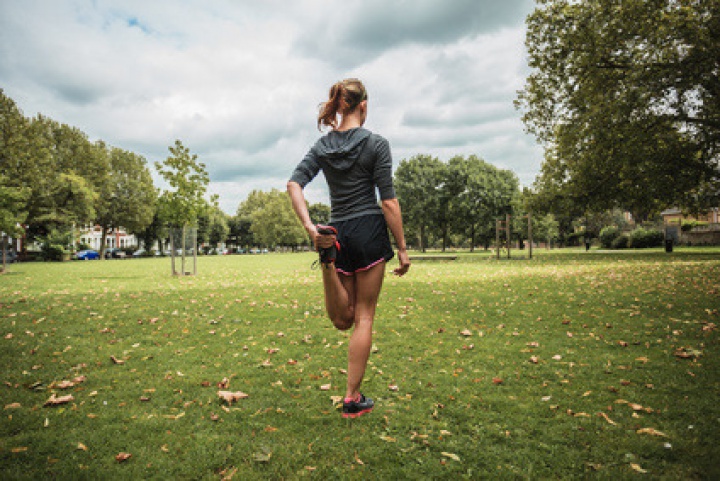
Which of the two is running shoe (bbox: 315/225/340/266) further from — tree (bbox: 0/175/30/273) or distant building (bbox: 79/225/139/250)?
distant building (bbox: 79/225/139/250)

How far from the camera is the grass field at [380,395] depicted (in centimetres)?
287

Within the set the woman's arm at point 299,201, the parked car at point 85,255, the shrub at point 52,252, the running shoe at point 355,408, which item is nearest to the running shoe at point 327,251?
the woman's arm at point 299,201

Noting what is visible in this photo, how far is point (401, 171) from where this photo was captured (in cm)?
5544

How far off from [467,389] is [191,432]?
9.25 ft

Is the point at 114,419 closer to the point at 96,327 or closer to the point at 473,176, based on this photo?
the point at 96,327

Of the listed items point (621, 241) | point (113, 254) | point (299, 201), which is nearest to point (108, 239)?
point (113, 254)

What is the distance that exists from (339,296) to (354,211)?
770mm

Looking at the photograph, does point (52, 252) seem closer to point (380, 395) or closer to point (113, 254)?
point (113, 254)

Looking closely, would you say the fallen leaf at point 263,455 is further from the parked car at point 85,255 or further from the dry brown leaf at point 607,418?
the parked car at point 85,255

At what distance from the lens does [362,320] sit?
3.54m

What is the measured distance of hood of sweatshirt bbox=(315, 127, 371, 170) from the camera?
11.2 ft

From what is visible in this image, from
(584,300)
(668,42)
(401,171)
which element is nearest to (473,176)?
(401,171)

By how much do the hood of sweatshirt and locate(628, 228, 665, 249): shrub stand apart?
48.3 metres

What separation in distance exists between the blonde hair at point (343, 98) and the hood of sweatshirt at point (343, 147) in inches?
7.9
